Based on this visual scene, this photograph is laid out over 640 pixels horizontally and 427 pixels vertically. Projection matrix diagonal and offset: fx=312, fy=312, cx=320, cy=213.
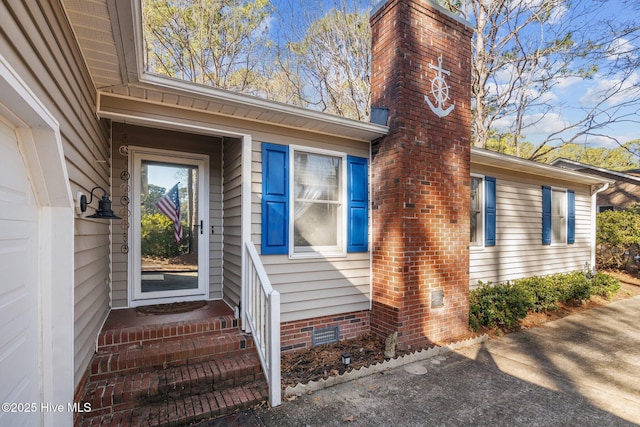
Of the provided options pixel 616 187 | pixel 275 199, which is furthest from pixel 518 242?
pixel 616 187

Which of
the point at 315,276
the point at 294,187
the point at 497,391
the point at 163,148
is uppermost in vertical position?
the point at 163,148

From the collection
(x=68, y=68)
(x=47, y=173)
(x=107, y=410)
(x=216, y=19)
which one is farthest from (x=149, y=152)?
(x=216, y=19)

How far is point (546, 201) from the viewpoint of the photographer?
688 centimetres

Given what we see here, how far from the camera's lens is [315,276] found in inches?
157

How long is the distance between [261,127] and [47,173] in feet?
7.41

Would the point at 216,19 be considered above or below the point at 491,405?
above

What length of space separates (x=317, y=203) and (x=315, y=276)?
0.96 m

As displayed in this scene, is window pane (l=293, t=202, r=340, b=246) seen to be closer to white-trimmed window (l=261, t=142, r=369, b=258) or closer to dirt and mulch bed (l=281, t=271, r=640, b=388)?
white-trimmed window (l=261, t=142, r=369, b=258)

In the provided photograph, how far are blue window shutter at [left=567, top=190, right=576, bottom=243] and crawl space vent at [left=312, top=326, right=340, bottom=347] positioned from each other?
6.61 metres

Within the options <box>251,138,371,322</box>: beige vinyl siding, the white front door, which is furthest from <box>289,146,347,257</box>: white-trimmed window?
the white front door

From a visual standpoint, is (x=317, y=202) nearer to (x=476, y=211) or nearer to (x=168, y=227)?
(x=168, y=227)

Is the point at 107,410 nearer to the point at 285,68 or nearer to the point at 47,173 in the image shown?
the point at 47,173

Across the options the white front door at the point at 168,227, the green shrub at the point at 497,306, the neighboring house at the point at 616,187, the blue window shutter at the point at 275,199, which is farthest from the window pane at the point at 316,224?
the neighboring house at the point at 616,187

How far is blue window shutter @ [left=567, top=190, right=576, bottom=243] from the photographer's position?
7402 millimetres
